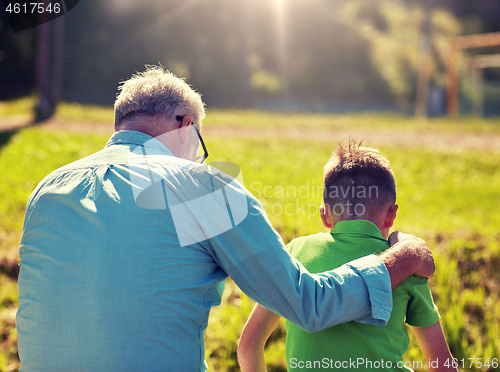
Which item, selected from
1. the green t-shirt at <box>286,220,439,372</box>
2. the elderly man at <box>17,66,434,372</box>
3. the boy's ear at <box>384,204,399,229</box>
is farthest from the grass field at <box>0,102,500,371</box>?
the elderly man at <box>17,66,434,372</box>

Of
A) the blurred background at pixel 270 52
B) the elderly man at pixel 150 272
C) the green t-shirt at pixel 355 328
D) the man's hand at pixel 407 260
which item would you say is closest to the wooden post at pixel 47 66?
the blurred background at pixel 270 52

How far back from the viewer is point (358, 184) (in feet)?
5.98

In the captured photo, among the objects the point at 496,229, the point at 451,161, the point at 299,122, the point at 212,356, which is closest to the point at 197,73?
the point at 299,122

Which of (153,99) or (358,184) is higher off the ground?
(153,99)

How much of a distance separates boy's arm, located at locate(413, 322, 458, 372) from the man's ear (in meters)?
1.21

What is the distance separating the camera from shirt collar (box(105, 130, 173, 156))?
5.50 feet

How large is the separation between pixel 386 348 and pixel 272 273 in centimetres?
57

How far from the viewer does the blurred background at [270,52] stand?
13.6m

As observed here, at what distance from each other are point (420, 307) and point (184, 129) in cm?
117

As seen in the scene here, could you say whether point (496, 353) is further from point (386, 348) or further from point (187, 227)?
point (187, 227)

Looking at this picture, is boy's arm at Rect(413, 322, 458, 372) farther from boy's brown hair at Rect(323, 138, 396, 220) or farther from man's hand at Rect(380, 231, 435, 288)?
boy's brown hair at Rect(323, 138, 396, 220)

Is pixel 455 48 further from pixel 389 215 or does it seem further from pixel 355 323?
pixel 355 323

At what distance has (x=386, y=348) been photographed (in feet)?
5.26

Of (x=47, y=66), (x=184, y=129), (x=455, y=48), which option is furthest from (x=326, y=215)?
(x=455, y=48)
